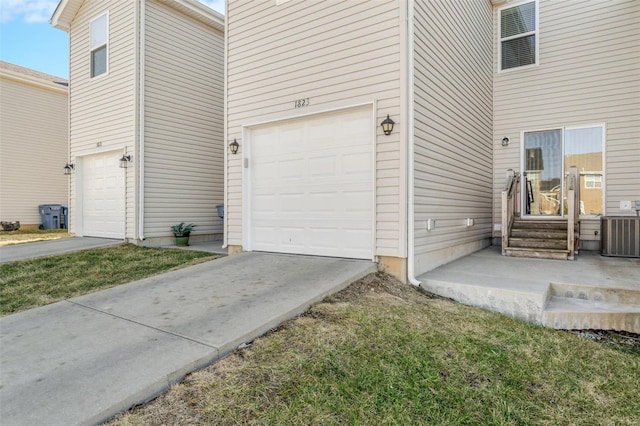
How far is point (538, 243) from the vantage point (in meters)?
6.52

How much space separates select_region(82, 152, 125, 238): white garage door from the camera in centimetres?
862

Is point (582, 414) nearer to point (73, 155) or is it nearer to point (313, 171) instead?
point (313, 171)

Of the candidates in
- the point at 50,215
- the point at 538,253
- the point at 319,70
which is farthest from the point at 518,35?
the point at 50,215

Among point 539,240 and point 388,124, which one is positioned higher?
point 388,124

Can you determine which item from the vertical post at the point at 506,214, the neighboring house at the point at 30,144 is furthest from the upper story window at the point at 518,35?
the neighboring house at the point at 30,144

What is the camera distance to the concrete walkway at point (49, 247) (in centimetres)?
710

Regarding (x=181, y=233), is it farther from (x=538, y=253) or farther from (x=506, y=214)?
(x=538, y=253)

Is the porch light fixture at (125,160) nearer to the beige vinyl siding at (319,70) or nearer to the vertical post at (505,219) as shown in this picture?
the beige vinyl siding at (319,70)

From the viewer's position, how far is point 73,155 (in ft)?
32.0

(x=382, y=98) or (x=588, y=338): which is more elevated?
(x=382, y=98)

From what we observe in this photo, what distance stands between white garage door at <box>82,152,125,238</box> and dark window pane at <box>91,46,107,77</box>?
2.16 metres

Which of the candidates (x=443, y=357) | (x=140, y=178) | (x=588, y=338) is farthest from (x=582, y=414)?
(x=140, y=178)

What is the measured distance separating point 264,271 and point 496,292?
2.89 meters

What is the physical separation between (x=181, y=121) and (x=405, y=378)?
8.48 meters
